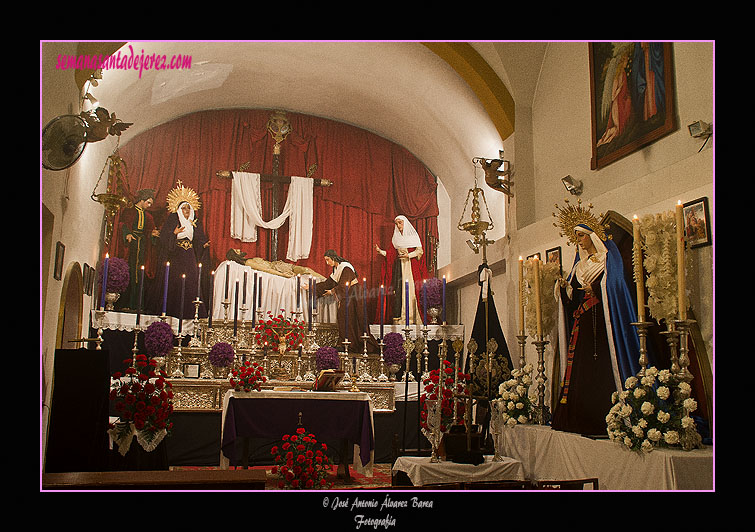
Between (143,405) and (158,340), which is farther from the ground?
(158,340)

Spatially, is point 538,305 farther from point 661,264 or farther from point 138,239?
point 138,239

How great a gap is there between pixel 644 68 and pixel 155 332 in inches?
251

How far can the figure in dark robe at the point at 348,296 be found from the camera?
10.2 metres

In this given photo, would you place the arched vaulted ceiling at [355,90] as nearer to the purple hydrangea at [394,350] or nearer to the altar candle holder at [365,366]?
the purple hydrangea at [394,350]

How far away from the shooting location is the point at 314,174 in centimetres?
1127

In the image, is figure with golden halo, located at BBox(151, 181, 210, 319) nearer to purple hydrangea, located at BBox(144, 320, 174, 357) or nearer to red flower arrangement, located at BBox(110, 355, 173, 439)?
purple hydrangea, located at BBox(144, 320, 174, 357)

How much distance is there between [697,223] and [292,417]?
164 inches

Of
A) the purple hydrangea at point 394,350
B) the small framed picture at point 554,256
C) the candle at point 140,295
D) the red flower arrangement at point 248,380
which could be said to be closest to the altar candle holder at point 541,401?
the small framed picture at point 554,256

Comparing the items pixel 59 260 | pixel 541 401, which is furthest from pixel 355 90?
pixel 541 401

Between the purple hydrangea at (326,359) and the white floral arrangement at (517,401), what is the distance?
2.86 m

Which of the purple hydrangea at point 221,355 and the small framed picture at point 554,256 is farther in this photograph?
the purple hydrangea at point 221,355

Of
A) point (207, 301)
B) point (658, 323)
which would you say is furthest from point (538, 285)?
point (207, 301)

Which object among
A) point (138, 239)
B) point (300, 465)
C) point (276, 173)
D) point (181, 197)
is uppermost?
point (276, 173)

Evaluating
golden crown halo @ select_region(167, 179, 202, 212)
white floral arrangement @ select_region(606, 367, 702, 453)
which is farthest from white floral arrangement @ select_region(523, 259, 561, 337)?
golden crown halo @ select_region(167, 179, 202, 212)
